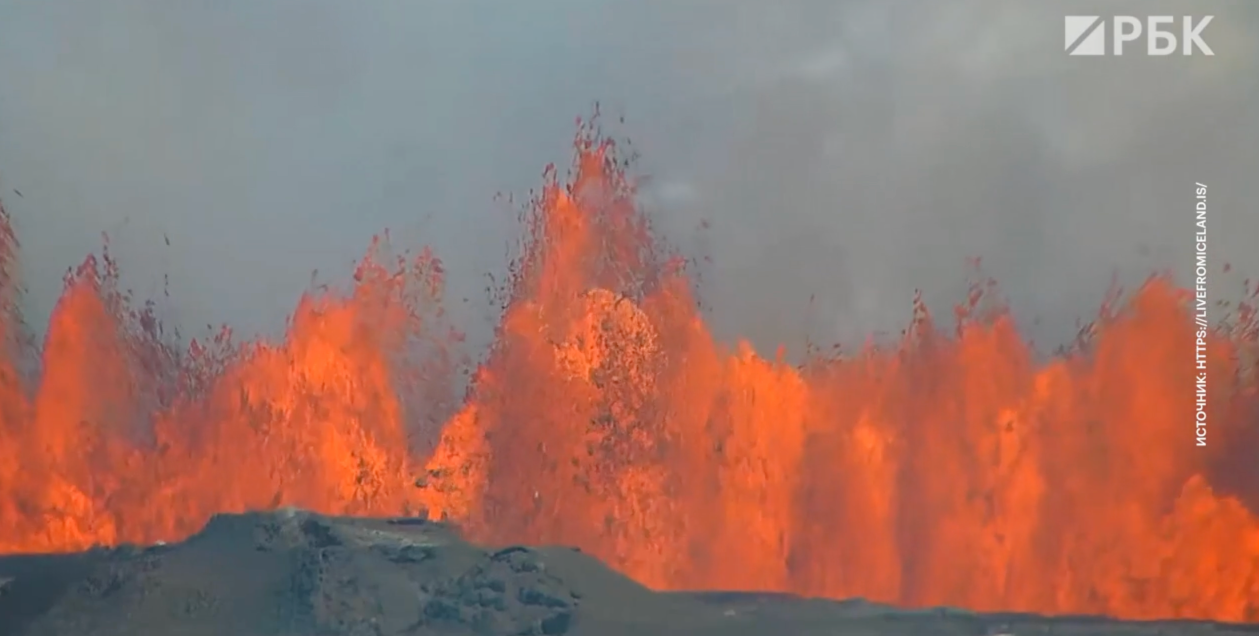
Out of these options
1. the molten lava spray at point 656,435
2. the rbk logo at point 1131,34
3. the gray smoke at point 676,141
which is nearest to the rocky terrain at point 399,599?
the molten lava spray at point 656,435

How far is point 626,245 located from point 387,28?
4.32 ft

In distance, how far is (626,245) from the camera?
4523mm

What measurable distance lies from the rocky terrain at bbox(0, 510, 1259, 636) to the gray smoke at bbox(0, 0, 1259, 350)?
2.95 ft

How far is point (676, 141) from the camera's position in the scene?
448 cm

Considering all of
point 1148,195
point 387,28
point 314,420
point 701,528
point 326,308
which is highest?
point 387,28

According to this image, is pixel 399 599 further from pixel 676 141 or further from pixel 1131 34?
pixel 1131 34

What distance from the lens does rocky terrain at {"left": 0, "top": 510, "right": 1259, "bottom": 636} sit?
4195 mm

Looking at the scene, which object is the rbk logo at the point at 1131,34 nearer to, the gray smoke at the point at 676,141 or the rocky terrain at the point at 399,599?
the gray smoke at the point at 676,141

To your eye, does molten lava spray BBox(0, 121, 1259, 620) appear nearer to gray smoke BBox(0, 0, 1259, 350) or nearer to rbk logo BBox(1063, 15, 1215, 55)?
gray smoke BBox(0, 0, 1259, 350)

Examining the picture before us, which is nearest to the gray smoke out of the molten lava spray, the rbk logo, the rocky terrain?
the rbk logo

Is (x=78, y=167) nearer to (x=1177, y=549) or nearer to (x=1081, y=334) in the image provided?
(x=1081, y=334)

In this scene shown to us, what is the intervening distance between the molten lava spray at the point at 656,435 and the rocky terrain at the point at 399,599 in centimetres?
8

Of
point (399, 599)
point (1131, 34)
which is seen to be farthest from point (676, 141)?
point (399, 599)

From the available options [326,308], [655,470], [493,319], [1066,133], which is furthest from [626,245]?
[1066,133]
